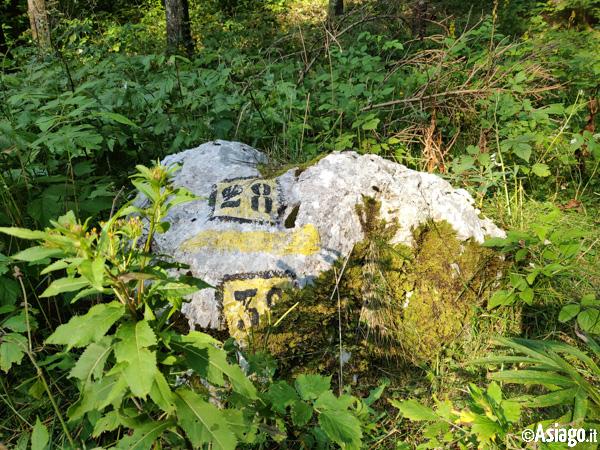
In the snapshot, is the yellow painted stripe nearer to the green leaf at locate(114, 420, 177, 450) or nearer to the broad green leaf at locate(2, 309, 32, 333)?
the broad green leaf at locate(2, 309, 32, 333)

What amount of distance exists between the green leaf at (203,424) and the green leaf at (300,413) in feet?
1.03

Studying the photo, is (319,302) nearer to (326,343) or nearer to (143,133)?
(326,343)

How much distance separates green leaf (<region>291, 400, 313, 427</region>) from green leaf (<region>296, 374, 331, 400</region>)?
41mm

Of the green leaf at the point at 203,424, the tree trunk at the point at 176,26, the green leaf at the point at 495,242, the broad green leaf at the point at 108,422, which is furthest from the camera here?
the tree trunk at the point at 176,26

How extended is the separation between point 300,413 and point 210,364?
436 millimetres

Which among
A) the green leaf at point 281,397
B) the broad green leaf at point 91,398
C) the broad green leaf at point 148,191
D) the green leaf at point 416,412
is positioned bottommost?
the green leaf at point 416,412

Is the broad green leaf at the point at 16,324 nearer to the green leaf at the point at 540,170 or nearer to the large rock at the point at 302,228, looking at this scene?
the large rock at the point at 302,228

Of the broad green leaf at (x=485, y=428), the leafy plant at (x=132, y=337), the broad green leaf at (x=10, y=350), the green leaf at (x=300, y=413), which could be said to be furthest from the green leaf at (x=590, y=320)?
the broad green leaf at (x=10, y=350)

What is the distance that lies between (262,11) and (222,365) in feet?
36.8

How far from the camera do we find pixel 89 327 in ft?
3.50

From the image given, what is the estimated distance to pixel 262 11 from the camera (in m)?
10.5

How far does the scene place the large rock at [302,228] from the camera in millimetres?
2107

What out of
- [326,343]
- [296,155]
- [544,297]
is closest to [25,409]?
[326,343]

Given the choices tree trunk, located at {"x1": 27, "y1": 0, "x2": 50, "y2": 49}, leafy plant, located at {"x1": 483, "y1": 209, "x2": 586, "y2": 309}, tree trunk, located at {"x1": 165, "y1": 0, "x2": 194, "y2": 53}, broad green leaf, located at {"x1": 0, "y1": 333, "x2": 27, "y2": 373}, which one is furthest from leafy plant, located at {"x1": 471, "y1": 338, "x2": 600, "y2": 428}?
tree trunk, located at {"x1": 165, "y1": 0, "x2": 194, "y2": 53}
